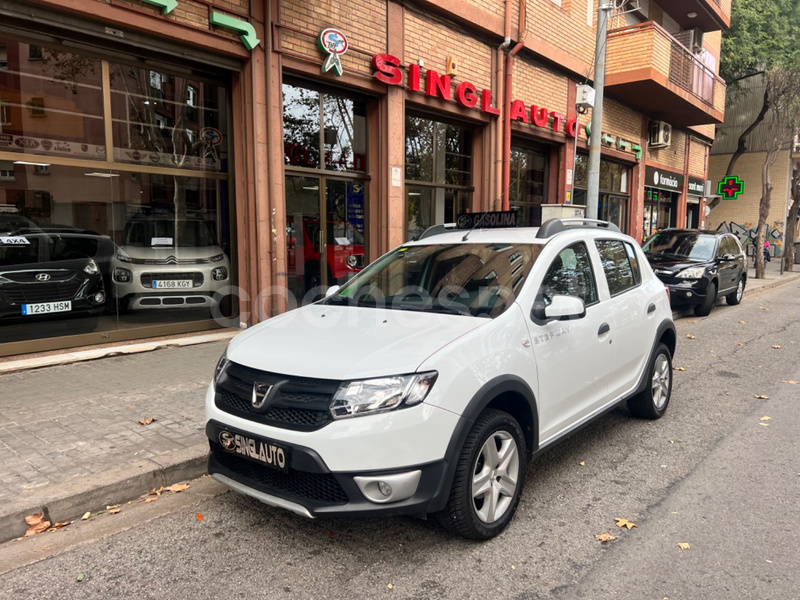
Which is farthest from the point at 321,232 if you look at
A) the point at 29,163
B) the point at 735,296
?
the point at 735,296

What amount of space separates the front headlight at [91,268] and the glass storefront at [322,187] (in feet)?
8.86

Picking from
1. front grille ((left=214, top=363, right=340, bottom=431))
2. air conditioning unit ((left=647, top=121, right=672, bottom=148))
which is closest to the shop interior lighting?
front grille ((left=214, top=363, right=340, bottom=431))

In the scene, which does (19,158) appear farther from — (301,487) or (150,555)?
(301,487)

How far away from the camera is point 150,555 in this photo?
300 centimetres

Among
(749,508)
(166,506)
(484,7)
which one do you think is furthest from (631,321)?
(484,7)

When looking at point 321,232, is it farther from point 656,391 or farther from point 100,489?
point 100,489

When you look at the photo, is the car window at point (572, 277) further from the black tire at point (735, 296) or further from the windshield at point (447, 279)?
the black tire at point (735, 296)

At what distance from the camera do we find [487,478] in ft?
10.0

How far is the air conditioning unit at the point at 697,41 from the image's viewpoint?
2049cm

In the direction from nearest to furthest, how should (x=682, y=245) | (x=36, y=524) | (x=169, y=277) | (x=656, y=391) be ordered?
(x=36, y=524)
(x=656, y=391)
(x=169, y=277)
(x=682, y=245)

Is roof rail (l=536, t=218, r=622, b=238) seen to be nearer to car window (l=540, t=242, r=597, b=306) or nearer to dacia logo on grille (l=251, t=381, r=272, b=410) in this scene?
car window (l=540, t=242, r=597, b=306)

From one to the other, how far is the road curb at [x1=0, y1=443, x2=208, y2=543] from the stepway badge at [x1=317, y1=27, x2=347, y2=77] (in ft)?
20.5

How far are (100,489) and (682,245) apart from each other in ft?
39.9

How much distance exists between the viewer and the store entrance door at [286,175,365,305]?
29.3 feet
